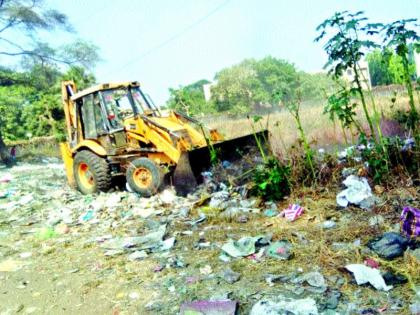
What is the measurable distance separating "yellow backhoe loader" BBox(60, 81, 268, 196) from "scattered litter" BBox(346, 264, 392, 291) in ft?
11.5

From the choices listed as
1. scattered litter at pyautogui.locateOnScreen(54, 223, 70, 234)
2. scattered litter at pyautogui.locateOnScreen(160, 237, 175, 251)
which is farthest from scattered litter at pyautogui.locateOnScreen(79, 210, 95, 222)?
scattered litter at pyautogui.locateOnScreen(160, 237, 175, 251)

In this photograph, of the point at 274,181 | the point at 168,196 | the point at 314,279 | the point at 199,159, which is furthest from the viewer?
the point at 199,159

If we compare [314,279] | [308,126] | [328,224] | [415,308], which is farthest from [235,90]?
[415,308]

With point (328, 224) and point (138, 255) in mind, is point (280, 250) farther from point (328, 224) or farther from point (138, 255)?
point (138, 255)

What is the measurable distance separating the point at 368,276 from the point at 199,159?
3.82 m

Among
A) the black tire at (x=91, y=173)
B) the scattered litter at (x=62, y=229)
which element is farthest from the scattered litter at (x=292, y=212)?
the black tire at (x=91, y=173)

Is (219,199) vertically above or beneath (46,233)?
beneath

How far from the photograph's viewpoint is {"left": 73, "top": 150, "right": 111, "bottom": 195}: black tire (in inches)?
276

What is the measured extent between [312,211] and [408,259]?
59.4 inches

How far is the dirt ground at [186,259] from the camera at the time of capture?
2867mm

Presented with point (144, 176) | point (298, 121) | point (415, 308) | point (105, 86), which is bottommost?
point (415, 308)

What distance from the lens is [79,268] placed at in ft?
12.7

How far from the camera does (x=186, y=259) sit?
12.3ft

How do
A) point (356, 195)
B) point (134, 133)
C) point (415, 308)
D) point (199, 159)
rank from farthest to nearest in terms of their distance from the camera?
point (134, 133) → point (199, 159) → point (356, 195) → point (415, 308)
